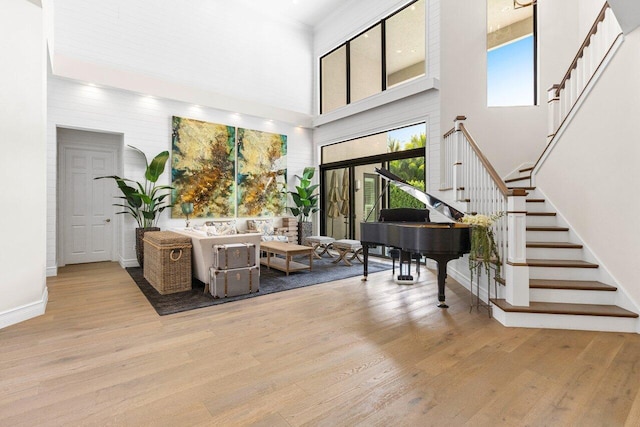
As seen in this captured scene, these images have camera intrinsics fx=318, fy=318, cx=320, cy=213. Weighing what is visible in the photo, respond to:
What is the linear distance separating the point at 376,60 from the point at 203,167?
4.62 m

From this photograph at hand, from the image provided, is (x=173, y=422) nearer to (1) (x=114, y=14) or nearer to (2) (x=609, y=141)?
(2) (x=609, y=141)

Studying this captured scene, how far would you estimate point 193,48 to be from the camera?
686 centimetres

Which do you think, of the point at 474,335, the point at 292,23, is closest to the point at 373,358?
the point at 474,335

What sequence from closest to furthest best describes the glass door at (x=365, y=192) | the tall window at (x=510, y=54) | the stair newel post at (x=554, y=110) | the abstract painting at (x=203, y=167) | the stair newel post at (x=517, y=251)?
the stair newel post at (x=517, y=251) < the stair newel post at (x=554, y=110) < the tall window at (x=510, y=54) < the abstract painting at (x=203, y=167) < the glass door at (x=365, y=192)

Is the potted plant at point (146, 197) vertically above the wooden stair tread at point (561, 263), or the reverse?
the potted plant at point (146, 197)

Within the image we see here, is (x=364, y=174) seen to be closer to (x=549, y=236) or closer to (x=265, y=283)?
(x=265, y=283)

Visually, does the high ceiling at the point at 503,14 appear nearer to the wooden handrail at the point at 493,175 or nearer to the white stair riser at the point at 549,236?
the wooden handrail at the point at 493,175

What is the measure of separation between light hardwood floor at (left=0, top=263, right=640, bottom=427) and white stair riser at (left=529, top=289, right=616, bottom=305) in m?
0.43

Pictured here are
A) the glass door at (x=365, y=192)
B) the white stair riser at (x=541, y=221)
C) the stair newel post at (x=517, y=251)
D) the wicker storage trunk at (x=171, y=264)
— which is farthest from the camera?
the glass door at (x=365, y=192)

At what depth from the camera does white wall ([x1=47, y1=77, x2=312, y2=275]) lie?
5383mm

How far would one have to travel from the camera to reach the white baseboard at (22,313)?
3031 millimetres

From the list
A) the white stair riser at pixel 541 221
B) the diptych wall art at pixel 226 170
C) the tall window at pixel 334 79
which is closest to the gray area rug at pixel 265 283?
the diptych wall art at pixel 226 170

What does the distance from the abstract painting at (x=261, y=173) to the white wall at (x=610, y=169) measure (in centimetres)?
590

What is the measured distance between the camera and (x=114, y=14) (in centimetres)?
594
